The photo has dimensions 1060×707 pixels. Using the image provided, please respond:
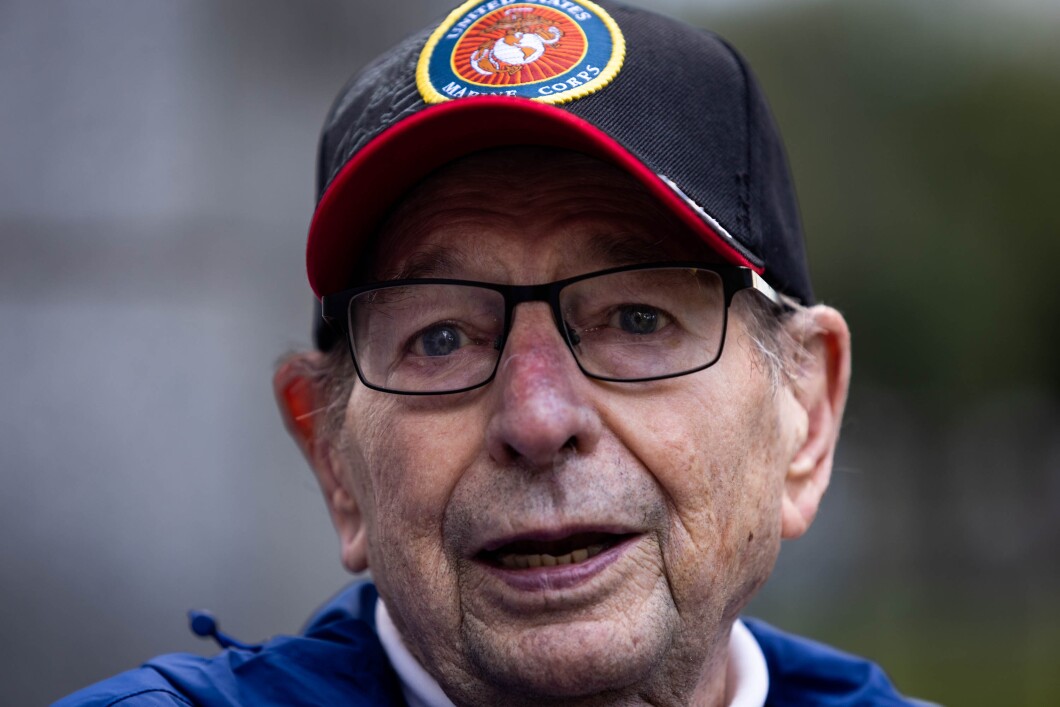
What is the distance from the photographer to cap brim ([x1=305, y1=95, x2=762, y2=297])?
5.05 feet

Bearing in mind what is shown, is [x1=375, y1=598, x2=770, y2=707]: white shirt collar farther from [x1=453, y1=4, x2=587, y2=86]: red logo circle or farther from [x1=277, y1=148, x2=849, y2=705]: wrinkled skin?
[x1=453, y1=4, x2=587, y2=86]: red logo circle

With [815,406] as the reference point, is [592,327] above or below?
above

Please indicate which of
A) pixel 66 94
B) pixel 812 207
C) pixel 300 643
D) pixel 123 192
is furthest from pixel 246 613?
pixel 812 207

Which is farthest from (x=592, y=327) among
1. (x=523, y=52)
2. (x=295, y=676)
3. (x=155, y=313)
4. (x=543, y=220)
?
(x=155, y=313)

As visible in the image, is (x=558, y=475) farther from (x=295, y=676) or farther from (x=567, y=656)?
(x=295, y=676)

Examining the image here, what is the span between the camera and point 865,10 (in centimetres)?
642

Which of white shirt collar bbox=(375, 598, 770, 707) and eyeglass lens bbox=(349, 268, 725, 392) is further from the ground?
eyeglass lens bbox=(349, 268, 725, 392)

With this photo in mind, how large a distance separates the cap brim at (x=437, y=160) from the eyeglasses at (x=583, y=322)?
0.08 metres

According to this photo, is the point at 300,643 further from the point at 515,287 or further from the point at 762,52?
the point at 762,52

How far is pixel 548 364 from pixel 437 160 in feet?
1.30

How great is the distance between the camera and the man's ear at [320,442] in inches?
74.9

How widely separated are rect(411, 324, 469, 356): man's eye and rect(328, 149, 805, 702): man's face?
9cm

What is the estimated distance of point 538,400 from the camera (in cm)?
148

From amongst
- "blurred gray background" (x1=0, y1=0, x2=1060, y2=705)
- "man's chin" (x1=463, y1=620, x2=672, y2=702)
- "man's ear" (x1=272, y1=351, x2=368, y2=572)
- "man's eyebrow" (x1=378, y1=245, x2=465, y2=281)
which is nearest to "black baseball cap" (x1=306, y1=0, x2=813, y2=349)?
"man's eyebrow" (x1=378, y1=245, x2=465, y2=281)
